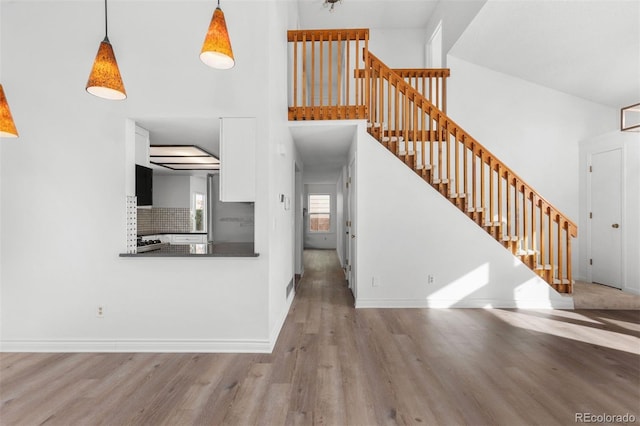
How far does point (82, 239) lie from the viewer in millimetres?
2730

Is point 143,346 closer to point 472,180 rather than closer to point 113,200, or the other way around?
point 113,200

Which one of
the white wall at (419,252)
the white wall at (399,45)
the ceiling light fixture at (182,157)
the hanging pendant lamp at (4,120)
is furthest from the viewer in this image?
the white wall at (399,45)

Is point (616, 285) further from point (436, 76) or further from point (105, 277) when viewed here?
point (105, 277)

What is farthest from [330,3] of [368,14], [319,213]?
[319,213]

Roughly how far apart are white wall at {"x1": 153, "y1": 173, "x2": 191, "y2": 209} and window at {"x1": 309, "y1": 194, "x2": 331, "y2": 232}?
6001 millimetres

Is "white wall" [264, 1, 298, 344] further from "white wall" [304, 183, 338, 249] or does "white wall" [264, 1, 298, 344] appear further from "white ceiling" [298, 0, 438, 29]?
"white wall" [304, 183, 338, 249]

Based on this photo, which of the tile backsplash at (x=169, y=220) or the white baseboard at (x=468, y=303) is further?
the tile backsplash at (x=169, y=220)

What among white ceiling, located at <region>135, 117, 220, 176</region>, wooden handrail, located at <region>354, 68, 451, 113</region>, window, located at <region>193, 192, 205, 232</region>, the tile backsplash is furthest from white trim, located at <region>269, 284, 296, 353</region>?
wooden handrail, located at <region>354, 68, 451, 113</region>

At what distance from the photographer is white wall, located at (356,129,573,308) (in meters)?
3.97

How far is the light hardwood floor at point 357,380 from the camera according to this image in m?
Result: 1.88

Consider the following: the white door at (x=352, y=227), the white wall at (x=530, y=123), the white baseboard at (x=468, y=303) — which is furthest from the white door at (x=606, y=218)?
the white door at (x=352, y=227)

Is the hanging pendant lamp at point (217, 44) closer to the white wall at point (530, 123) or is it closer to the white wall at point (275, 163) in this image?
the white wall at point (275, 163)

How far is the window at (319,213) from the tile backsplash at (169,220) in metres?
5.97

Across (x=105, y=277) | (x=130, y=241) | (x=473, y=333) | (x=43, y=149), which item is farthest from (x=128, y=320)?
(x=473, y=333)
